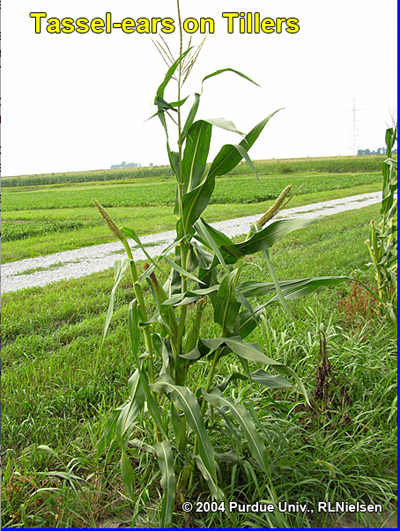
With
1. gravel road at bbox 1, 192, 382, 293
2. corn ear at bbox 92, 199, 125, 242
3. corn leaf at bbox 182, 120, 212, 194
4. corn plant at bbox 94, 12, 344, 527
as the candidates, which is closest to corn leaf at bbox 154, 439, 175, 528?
corn plant at bbox 94, 12, 344, 527

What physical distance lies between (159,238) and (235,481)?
5371 millimetres

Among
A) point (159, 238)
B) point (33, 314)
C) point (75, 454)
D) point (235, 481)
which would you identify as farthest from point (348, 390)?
point (159, 238)

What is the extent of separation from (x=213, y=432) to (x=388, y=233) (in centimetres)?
183

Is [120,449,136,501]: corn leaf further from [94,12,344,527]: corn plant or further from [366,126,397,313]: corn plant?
[366,126,397,313]: corn plant

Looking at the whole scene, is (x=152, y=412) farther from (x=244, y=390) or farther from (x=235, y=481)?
(x=244, y=390)

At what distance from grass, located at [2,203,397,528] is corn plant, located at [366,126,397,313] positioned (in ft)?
0.72

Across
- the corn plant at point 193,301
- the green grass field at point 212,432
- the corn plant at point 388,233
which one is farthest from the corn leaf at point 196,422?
the corn plant at point 388,233

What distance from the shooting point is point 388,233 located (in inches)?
105

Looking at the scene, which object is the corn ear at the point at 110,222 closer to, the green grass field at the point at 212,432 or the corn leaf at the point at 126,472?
the green grass field at the point at 212,432

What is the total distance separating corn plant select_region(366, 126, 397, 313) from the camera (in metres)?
2.64

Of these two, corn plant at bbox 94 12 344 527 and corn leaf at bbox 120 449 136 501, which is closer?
corn plant at bbox 94 12 344 527

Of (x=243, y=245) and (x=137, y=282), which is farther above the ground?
(x=243, y=245)

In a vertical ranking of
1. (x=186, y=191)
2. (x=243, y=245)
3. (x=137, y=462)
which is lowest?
(x=137, y=462)

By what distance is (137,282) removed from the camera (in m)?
1.25
